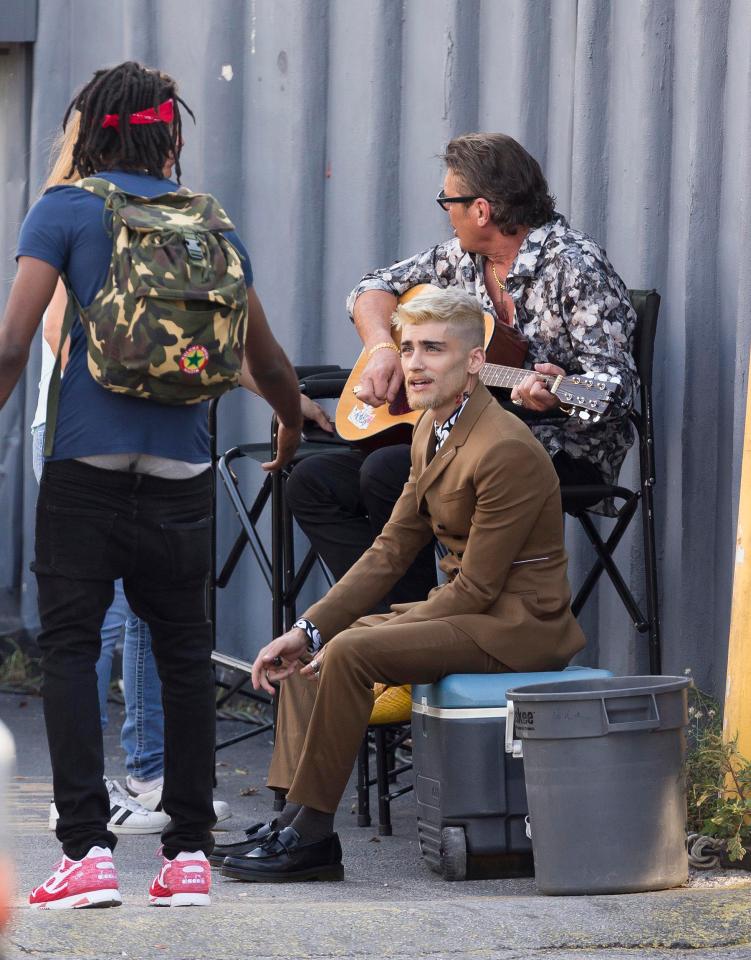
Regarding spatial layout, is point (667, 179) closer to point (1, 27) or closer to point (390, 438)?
point (390, 438)

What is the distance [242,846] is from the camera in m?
4.09

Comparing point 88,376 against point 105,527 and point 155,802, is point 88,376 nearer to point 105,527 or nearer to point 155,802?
point 105,527

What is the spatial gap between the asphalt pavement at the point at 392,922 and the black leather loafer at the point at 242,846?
0.09 metres

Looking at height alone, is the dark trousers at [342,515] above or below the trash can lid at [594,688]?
above

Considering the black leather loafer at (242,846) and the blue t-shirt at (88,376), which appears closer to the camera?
the blue t-shirt at (88,376)

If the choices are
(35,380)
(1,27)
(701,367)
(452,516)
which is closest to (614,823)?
(452,516)

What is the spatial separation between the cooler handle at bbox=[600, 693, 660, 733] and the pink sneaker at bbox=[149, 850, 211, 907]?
37.2 inches

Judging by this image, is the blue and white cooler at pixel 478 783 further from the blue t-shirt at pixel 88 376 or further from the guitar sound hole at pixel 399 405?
the guitar sound hole at pixel 399 405

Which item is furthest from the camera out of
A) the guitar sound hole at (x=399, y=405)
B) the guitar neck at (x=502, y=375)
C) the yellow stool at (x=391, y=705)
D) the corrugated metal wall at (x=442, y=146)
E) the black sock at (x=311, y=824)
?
the guitar sound hole at (x=399, y=405)

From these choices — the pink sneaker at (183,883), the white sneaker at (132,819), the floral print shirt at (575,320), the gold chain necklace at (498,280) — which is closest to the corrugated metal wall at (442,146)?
the floral print shirt at (575,320)

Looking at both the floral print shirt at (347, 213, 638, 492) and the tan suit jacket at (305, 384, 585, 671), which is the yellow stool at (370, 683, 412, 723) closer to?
the tan suit jacket at (305, 384, 585, 671)

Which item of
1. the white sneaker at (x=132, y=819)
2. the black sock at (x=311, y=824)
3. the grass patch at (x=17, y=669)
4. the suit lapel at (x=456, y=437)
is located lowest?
the grass patch at (x=17, y=669)

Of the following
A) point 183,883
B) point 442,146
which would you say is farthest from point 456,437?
point 442,146

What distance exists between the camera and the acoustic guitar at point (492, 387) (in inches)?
177
